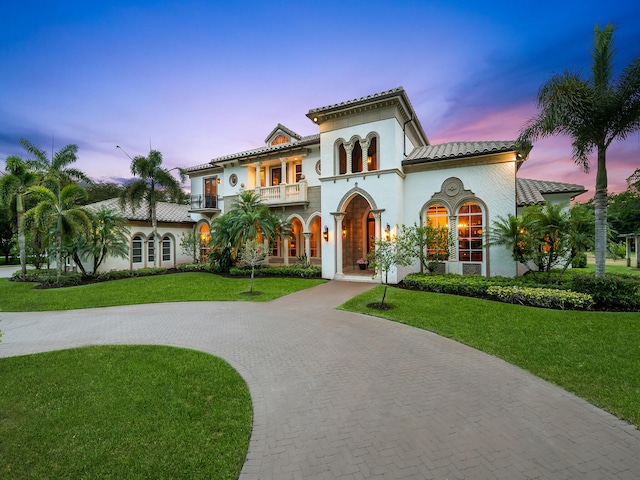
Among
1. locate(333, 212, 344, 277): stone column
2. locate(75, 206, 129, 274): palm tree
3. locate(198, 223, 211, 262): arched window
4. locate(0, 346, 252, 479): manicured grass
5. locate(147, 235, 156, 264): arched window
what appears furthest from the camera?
locate(198, 223, 211, 262): arched window

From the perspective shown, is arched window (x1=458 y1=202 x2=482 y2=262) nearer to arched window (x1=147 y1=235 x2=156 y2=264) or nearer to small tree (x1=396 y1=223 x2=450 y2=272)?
small tree (x1=396 y1=223 x2=450 y2=272)

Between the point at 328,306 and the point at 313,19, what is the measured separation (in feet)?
47.9

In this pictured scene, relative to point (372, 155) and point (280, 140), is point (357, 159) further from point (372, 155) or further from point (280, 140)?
point (280, 140)

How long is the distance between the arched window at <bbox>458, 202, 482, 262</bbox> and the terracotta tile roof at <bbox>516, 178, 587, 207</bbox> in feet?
9.85

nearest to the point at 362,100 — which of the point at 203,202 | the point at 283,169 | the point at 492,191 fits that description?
the point at 283,169

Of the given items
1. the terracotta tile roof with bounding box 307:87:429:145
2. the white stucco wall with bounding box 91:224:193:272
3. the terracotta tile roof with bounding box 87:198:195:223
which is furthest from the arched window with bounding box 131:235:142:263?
the terracotta tile roof with bounding box 307:87:429:145

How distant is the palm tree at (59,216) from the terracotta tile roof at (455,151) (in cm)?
1852

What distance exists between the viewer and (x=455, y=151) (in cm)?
1513

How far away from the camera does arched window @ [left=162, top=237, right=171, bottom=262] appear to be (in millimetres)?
22983

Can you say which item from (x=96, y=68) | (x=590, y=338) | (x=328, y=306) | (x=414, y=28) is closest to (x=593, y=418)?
(x=590, y=338)

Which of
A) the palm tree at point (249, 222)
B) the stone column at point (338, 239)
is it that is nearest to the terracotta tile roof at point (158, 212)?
the palm tree at point (249, 222)

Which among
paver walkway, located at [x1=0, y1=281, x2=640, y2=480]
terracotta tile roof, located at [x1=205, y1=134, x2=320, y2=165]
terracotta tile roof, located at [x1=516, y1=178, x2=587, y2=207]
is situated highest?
terracotta tile roof, located at [x1=205, y1=134, x2=320, y2=165]

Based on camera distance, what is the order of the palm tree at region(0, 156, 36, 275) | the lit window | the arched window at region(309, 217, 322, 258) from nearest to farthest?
1. the palm tree at region(0, 156, 36, 275)
2. the arched window at region(309, 217, 322, 258)
3. the lit window

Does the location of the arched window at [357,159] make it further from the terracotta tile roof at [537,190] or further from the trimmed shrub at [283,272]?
the terracotta tile roof at [537,190]
